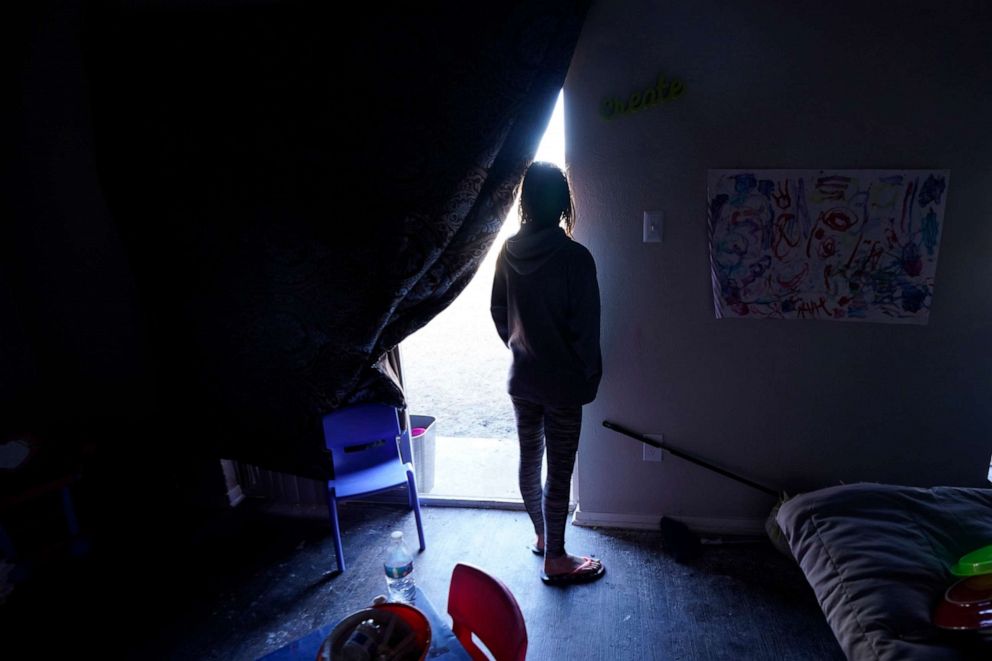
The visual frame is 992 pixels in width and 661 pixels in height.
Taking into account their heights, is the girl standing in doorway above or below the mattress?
above

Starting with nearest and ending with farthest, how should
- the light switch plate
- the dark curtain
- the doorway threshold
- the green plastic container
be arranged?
the green plastic container < the dark curtain < the light switch plate < the doorway threshold

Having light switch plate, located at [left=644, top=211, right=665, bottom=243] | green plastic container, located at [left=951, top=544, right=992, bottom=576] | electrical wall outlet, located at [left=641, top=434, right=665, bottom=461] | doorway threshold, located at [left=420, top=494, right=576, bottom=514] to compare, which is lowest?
doorway threshold, located at [left=420, top=494, right=576, bottom=514]

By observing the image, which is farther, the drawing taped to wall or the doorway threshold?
the doorway threshold

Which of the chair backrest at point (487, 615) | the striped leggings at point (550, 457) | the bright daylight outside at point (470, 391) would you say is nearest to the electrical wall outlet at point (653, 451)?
the striped leggings at point (550, 457)

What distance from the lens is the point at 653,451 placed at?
200 cm

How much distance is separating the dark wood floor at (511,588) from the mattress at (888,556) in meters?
0.50

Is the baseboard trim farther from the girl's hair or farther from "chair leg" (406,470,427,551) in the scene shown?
the girl's hair

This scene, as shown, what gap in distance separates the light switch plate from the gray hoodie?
1.26 feet

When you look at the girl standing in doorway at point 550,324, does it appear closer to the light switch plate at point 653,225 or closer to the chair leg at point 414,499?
the light switch plate at point 653,225

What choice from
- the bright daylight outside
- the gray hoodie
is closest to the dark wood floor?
the bright daylight outside

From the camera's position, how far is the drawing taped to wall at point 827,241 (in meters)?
1.63

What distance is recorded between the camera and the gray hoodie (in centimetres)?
151

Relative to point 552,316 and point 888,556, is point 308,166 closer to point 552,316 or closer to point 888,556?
point 552,316

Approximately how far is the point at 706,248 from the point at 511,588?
1.46 meters
